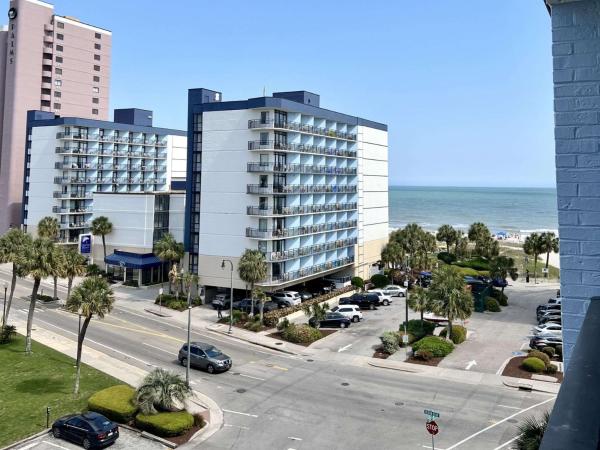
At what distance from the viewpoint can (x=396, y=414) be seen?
26.8 metres

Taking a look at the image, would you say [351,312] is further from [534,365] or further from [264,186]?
[534,365]

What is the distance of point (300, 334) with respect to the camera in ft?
140

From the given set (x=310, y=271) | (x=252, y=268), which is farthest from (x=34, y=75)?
(x=252, y=268)

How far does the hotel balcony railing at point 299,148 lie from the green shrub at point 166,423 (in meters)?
34.1

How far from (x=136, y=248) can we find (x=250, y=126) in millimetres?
26621

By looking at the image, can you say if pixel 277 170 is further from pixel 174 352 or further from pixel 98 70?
pixel 98 70

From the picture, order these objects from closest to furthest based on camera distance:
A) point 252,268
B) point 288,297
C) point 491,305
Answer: point 252,268 < point 491,305 < point 288,297

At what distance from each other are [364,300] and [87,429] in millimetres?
38164

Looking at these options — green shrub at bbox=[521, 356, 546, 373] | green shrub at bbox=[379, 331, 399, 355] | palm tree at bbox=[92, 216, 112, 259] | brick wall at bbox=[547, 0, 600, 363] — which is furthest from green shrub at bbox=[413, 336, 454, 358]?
palm tree at bbox=[92, 216, 112, 259]

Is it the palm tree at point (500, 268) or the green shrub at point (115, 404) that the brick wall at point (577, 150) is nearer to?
the green shrub at point (115, 404)

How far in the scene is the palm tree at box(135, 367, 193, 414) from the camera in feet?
84.8

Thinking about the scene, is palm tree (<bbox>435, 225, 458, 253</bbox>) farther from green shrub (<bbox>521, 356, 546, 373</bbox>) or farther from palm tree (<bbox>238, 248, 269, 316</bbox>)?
green shrub (<bbox>521, 356, 546, 373</bbox>)

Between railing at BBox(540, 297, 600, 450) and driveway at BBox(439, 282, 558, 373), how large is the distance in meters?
34.4

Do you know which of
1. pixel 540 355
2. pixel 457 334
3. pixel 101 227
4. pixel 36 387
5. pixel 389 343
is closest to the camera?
pixel 36 387
